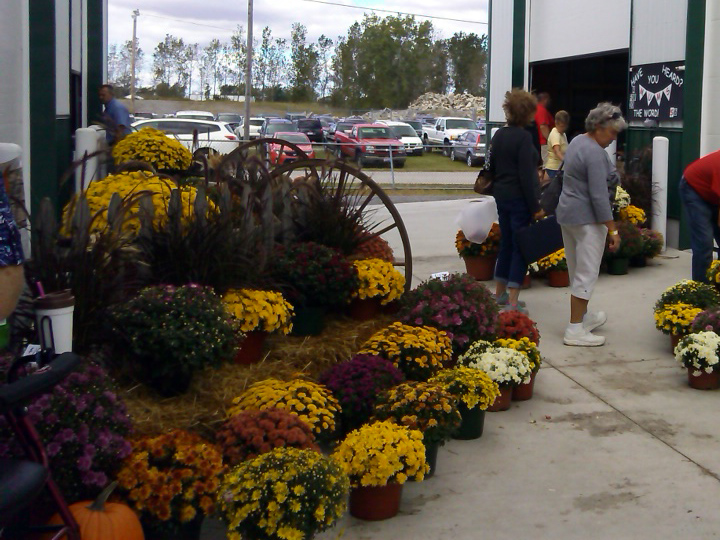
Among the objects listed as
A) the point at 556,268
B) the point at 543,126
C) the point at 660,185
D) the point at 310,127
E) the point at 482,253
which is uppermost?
the point at 310,127

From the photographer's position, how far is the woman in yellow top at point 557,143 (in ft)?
37.5

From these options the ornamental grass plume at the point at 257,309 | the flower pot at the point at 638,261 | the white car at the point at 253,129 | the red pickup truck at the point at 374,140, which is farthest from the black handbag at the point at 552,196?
the white car at the point at 253,129

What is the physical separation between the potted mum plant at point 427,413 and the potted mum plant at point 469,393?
250mm

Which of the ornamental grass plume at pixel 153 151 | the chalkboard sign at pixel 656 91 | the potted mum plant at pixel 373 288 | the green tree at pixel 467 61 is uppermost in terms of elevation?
the green tree at pixel 467 61

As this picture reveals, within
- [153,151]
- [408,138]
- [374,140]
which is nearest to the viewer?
[153,151]

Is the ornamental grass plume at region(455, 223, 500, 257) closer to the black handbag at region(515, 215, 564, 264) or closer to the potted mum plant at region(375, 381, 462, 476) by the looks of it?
the black handbag at region(515, 215, 564, 264)

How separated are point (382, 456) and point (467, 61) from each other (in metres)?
90.2

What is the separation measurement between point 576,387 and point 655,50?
684cm

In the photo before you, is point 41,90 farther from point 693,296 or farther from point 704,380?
point 704,380

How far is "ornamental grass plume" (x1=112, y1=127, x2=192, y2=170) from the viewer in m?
7.15

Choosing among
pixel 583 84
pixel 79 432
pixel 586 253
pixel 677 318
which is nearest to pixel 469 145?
pixel 583 84

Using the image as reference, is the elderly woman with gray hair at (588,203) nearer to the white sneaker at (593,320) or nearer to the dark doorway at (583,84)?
the white sneaker at (593,320)

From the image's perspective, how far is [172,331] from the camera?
4328 mm

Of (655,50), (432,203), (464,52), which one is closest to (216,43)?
(464,52)
